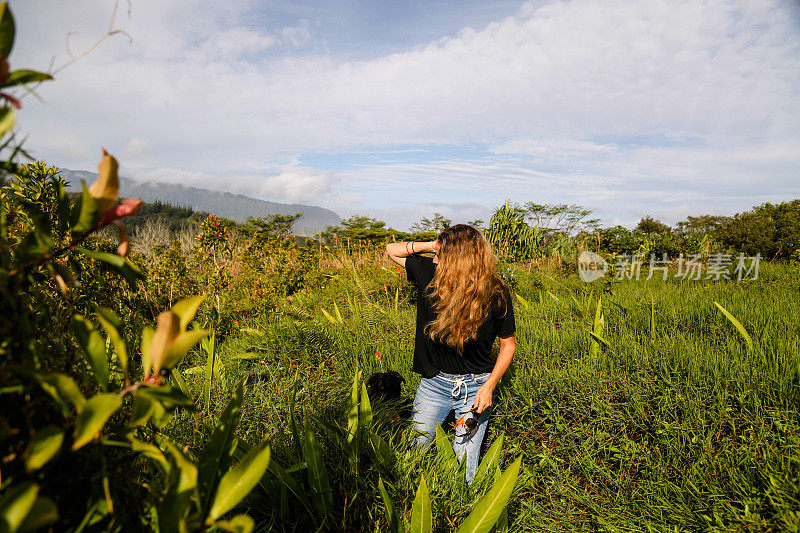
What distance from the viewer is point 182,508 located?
63cm

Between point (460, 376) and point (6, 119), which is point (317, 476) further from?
point (6, 119)

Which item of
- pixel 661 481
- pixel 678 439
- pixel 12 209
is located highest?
pixel 12 209

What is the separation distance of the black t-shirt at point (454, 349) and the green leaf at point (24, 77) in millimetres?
2136

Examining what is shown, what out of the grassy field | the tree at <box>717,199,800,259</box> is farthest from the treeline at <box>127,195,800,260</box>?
the grassy field

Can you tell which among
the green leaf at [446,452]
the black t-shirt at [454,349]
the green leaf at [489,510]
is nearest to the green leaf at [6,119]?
the green leaf at [489,510]

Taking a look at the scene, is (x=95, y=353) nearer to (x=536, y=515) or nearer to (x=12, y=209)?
(x=12, y=209)

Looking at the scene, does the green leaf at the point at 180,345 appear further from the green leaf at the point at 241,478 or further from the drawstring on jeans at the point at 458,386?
the drawstring on jeans at the point at 458,386

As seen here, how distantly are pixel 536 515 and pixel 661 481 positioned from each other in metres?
0.69

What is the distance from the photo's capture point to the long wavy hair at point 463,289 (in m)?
2.38

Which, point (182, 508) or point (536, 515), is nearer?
point (182, 508)

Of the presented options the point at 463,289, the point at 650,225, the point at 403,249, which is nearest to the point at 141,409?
the point at 463,289

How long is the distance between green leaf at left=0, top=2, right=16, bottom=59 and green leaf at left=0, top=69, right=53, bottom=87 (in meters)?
0.02

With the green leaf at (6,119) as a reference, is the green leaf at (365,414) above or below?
below

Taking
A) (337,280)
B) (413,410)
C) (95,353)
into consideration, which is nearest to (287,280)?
(337,280)
